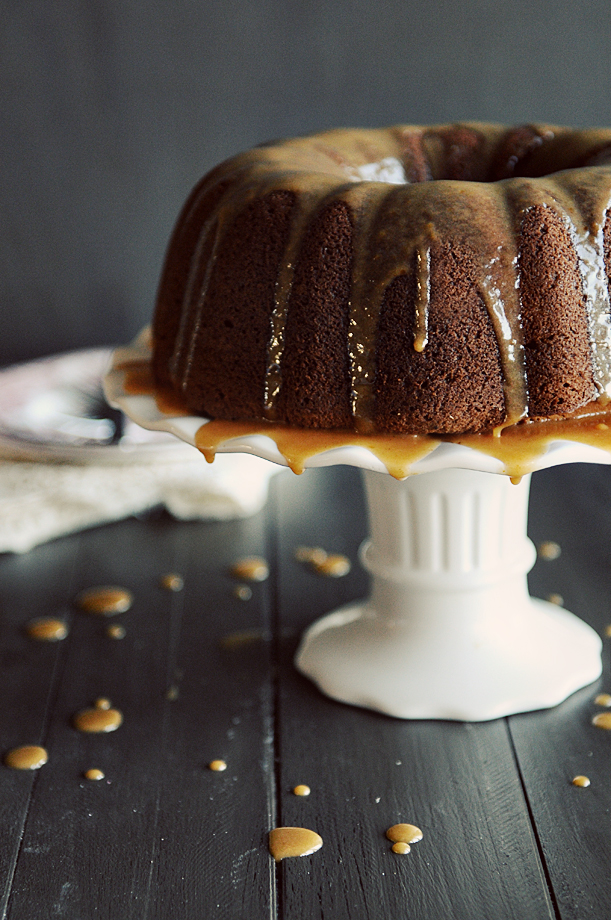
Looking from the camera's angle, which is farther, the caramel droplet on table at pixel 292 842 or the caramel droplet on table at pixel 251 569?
the caramel droplet on table at pixel 251 569

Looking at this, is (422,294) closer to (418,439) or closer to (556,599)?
(418,439)

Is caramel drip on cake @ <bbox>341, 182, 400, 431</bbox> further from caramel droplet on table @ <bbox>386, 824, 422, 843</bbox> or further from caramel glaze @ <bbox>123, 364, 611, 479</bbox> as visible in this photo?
caramel droplet on table @ <bbox>386, 824, 422, 843</bbox>

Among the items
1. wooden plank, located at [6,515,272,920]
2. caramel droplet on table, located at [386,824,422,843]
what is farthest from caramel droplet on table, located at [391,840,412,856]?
wooden plank, located at [6,515,272,920]

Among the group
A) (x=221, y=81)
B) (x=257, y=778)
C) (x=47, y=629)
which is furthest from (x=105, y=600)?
(x=221, y=81)

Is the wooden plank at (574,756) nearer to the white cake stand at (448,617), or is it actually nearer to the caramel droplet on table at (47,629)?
the white cake stand at (448,617)

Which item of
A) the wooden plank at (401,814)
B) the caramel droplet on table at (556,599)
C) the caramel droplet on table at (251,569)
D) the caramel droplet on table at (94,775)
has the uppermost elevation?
the wooden plank at (401,814)

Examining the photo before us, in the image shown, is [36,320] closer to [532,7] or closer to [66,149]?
[66,149]

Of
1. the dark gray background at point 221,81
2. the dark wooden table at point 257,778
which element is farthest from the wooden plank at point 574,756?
the dark gray background at point 221,81
